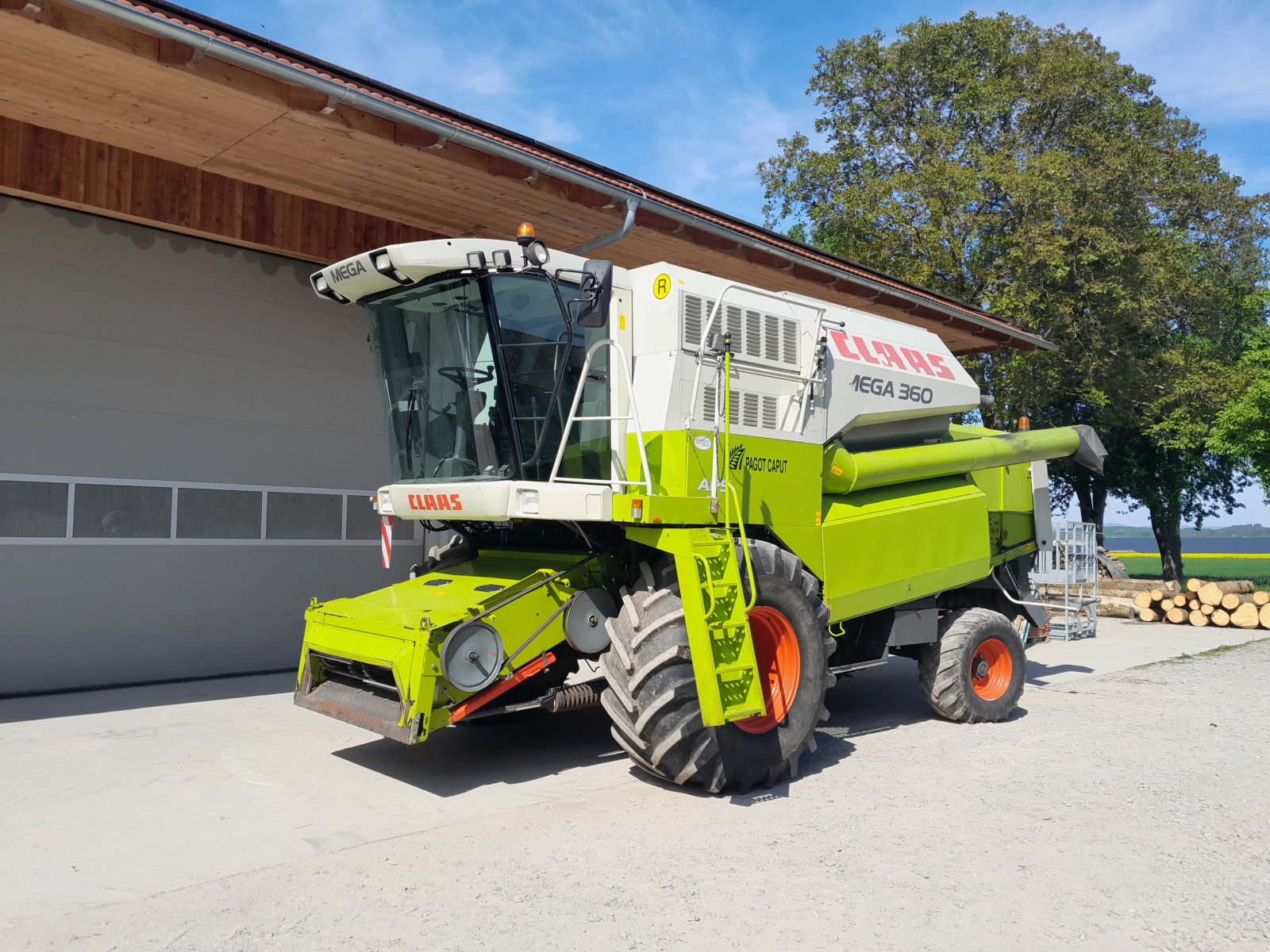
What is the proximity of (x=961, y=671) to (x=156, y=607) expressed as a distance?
674 cm

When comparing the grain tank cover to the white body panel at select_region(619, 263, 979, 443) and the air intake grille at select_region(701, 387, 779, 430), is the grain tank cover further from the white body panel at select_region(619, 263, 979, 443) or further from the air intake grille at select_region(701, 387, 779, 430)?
the air intake grille at select_region(701, 387, 779, 430)

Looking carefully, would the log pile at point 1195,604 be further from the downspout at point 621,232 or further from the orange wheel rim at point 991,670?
the downspout at point 621,232

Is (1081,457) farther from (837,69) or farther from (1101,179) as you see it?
(837,69)

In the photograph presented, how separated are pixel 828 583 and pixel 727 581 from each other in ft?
4.32

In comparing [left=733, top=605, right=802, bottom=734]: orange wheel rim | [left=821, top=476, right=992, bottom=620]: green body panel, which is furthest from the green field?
[left=733, top=605, right=802, bottom=734]: orange wheel rim

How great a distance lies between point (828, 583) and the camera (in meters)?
6.45

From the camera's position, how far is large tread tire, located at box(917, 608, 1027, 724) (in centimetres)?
737

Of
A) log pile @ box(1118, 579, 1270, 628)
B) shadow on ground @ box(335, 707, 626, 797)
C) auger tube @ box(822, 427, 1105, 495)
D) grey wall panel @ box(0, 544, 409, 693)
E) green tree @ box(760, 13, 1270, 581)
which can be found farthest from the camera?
green tree @ box(760, 13, 1270, 581)

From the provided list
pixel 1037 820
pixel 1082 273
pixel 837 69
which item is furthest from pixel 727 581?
pixel 837 69

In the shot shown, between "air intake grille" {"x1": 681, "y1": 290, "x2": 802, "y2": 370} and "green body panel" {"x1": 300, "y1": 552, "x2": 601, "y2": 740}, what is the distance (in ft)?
5.35

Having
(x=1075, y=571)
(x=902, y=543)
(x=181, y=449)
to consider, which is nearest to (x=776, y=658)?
(x=902, y=543)

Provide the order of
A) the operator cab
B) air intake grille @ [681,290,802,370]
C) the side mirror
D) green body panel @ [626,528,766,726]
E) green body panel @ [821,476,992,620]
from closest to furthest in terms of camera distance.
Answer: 1. green body panel @ [626,528,766,726]
2. the side mirror
3. the operator cab
4. air intake grille @ [681,290,802,370]
5. green body panel @ [821,476,992,620]

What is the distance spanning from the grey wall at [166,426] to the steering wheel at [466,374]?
13.3ft

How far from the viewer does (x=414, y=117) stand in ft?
21.6
